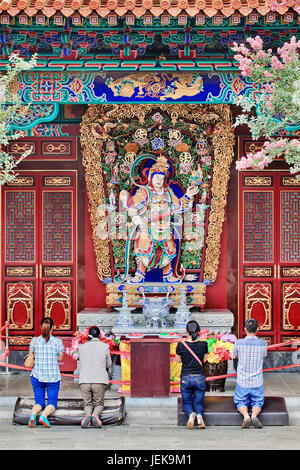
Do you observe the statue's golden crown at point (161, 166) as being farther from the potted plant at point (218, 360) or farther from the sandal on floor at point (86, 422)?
the sandal on floor at point (86, 422)

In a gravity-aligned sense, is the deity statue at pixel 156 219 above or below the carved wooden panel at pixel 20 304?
above

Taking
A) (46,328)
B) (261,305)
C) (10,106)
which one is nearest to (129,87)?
(10,106)

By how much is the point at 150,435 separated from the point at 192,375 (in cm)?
78

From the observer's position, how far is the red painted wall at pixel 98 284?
9.96 meters

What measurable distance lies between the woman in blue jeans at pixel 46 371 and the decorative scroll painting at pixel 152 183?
2.67m

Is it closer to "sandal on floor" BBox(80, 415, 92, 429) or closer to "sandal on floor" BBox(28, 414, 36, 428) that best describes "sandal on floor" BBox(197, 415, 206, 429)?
"sandal on floor" BBox(80, 415, 92, 429)

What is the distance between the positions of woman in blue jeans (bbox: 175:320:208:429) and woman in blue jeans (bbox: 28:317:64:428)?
1.38 m

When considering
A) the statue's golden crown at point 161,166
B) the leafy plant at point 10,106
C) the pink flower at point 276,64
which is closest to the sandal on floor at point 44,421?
the leafy plant at point 10,106

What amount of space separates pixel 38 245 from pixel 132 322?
1958mm

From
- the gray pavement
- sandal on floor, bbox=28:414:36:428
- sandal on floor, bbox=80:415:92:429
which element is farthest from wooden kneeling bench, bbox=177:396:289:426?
sandal on floor, bbox=28:414:36:428

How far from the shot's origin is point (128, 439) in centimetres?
673

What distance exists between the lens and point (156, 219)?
9711 mm

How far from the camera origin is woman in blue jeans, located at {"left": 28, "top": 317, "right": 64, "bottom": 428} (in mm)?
7199

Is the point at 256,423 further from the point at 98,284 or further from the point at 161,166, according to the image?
the point at 161,166
